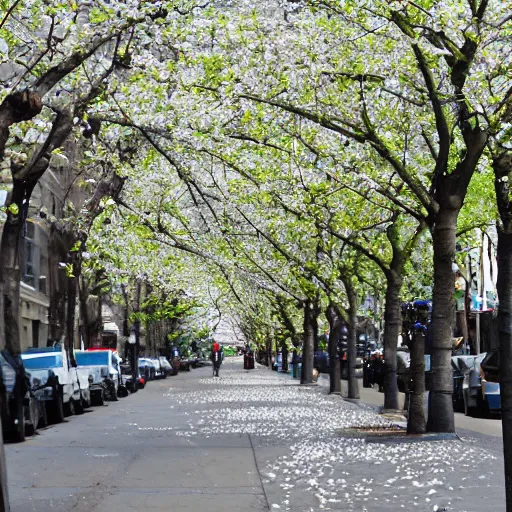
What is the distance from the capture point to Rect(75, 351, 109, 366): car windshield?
3266cm

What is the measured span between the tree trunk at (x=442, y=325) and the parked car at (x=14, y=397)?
659 centimetres

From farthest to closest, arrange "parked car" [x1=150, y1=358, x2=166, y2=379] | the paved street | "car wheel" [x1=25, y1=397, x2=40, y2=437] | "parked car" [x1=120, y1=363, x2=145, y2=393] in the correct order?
1. "parked car" [x1=150, y1=358, x2=166, y2=379]
2. "parked car" [x1=120, y1=363, x2=145, y2=393]
3. "car wheel" [x1=25, y1=397, x2=40, y2=437]
4. the paved street

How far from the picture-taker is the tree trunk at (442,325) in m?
16.9

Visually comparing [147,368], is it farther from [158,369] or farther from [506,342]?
[506,342]

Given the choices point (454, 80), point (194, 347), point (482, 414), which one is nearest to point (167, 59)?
point (454, 80)

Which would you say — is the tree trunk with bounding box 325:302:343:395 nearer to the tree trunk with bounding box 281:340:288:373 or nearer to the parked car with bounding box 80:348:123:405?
the parked car with bounding box 80:348:123:405

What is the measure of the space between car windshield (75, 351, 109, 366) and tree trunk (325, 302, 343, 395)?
772cm

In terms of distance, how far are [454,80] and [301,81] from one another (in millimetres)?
2798

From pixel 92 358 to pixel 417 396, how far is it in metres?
16.5

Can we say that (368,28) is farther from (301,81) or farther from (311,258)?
(311,258)

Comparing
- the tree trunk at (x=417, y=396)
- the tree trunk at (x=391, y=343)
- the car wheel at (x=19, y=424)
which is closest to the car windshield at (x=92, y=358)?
the tree trunk at (x=391, y=343)

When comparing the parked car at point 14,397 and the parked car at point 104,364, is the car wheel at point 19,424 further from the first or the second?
the parked car at point 104,364

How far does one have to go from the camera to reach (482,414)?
25438mm

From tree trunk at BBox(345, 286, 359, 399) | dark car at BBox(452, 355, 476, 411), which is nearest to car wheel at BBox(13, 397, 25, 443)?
dark car at BBox(452, 355, 476, 411)
